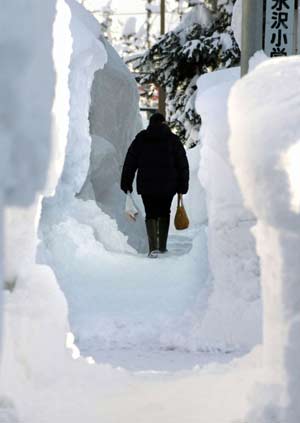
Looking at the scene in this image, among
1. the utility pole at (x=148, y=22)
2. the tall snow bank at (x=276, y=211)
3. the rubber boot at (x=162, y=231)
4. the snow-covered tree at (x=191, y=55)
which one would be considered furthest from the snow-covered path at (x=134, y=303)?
the utility pole at (x=148, y=22)

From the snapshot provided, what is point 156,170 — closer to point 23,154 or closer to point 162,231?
point 162,231

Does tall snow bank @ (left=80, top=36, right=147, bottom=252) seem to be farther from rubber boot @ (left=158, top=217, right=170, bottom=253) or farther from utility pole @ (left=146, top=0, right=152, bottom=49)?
utility pole @ (left=146, top=0, right=152, bottom=49)

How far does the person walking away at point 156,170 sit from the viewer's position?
9883mm

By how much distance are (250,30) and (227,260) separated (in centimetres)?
190

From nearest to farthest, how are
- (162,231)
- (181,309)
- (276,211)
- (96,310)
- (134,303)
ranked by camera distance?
(276,211)
(181,309)
(96,310)
(134,303)
(162,231)

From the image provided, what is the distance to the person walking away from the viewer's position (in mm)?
9883

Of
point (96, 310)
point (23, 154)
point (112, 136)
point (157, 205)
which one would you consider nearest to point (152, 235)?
point (157, 205)

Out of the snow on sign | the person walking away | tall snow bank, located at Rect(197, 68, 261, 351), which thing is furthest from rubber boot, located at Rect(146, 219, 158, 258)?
the snow on sign

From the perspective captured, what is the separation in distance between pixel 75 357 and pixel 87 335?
1871 mm

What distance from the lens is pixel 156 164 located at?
9.90 metres

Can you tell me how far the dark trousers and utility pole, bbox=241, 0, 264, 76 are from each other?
3.40 metres

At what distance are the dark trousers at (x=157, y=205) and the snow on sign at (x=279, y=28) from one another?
3336 millimetres

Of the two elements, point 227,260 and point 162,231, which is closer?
point 227,260

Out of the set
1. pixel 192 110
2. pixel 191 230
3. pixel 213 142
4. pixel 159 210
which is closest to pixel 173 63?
pixel 192 110
